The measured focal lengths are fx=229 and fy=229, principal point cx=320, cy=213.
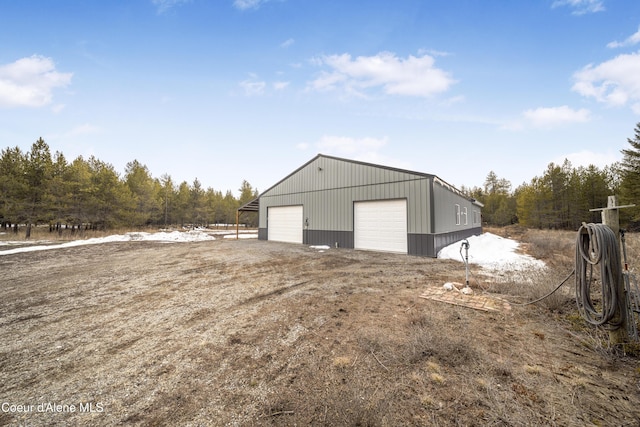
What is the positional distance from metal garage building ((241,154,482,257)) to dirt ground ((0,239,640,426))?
6112 millimetres

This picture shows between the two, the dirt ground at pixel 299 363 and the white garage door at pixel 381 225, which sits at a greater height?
the white garage door at pixel 381 225

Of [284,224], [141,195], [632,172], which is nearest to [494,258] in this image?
[284,224]

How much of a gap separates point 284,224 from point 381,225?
7319 millimetres

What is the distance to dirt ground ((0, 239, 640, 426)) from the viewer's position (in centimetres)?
→ 183

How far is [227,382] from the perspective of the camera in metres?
2.21

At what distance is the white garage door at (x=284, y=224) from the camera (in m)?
15.4

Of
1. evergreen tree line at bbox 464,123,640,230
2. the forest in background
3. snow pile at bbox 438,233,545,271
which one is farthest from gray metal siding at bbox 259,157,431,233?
evergreen tree line at bbox 464,123,640,230

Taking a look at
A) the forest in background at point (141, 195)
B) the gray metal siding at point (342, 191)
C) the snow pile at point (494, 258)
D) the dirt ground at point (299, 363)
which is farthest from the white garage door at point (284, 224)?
the forest in background at point (141, 195)

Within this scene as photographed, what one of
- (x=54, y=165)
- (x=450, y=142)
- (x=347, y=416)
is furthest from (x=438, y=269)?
(x=54, y=165)

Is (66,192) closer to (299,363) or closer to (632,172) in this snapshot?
(299,363)

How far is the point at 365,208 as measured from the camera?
12.2 m

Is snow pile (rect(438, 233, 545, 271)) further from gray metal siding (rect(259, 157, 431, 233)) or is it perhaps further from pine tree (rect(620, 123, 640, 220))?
pine tree (rect(620, 123, 640, 220))

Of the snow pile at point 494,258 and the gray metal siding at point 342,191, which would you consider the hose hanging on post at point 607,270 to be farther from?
the gray metal siding at point 342,191

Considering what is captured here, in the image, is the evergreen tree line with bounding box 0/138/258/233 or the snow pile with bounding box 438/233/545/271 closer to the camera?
the snow pile with bounding box 438/233/545/271
